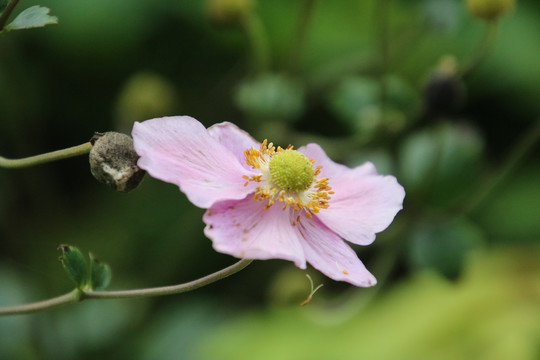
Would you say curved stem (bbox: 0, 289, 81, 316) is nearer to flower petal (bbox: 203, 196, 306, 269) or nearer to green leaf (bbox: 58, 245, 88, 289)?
green leaf (bbox: 58, 245, 88, 289)

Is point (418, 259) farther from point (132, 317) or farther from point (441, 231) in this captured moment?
point (132, 317)

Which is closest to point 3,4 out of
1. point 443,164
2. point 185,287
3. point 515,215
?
point 185,287

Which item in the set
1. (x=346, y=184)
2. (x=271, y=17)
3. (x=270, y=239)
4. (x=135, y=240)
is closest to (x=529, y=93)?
(x=271, y=17)

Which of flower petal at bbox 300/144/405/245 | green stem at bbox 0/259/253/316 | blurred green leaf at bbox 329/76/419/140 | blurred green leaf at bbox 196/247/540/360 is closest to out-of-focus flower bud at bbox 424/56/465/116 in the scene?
blurred green leaf at bbox 329/76/419/140

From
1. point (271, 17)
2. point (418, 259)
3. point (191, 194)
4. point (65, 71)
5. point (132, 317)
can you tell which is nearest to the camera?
point (191, 194)

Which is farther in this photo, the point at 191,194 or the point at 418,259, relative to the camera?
the point at 418,259

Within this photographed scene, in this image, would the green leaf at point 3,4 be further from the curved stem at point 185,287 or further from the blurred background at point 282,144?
the blurred background at point 282,144
